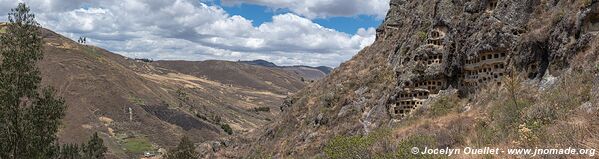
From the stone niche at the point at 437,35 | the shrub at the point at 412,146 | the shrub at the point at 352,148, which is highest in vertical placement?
the stone niche at the point at 437,35

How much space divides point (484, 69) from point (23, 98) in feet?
79.9

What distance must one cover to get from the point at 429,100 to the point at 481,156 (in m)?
22.2

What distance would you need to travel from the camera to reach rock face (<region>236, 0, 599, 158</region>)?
25531mm

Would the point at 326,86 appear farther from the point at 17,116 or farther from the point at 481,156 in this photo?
the point at 481,156

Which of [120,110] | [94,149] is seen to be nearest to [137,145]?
[120,110]

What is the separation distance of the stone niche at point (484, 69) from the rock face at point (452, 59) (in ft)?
0.19

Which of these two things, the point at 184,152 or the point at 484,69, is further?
the point at 184,152

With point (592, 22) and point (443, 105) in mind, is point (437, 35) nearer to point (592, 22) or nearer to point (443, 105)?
point (443, 105)

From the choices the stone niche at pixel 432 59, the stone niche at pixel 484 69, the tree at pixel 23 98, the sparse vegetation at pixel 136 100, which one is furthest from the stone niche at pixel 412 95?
the sparse vegetation at pixel 136 100

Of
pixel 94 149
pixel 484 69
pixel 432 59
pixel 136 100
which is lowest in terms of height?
pixel 136 100

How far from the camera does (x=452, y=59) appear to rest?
32.8 meters

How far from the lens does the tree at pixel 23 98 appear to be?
1836 centimetres

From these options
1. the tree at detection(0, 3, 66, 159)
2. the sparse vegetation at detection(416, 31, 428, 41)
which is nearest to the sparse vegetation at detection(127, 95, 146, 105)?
the sparse vegetation at detection(416, 31, 428, 41)

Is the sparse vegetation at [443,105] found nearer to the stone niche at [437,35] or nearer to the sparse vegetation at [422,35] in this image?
the stone niche at [437,35]
